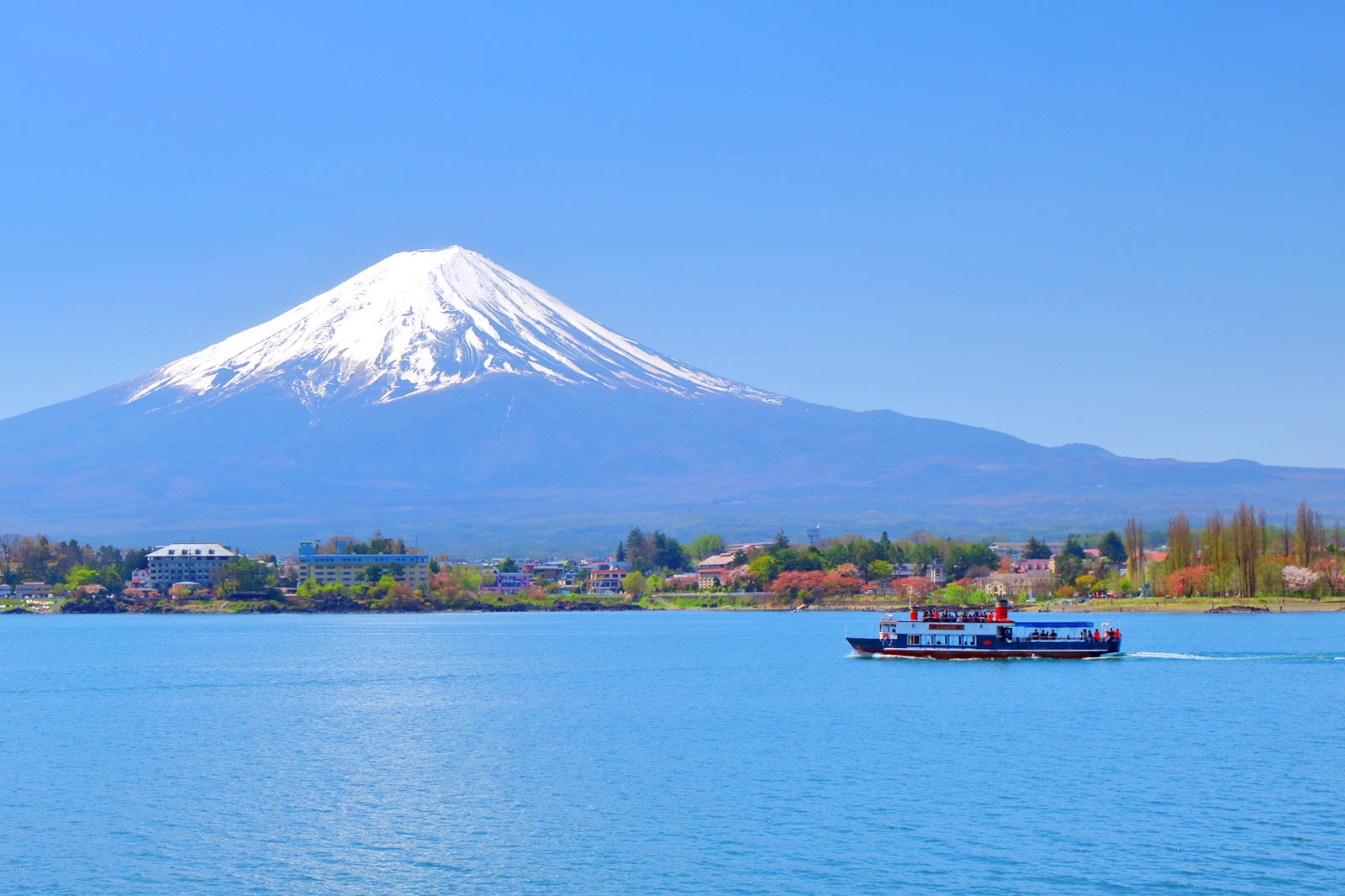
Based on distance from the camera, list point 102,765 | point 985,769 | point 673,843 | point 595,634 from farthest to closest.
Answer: point 595,634
point 102,765
point 985,769
point 673,843

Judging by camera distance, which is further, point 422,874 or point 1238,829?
point 1238,829

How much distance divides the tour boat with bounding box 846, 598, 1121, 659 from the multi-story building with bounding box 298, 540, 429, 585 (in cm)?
9221

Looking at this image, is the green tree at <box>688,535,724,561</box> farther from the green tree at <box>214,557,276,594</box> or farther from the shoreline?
the green tree at <box>214,557,276,594</box>

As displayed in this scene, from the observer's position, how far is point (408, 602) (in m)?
144

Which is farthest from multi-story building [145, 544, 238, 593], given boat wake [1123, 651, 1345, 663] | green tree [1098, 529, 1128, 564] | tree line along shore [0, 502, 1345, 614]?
boat wake [1123, 651, 1345, 663]

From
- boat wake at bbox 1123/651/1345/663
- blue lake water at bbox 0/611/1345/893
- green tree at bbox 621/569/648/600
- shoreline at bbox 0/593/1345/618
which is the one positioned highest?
green tree at bbox 621/569/648/600

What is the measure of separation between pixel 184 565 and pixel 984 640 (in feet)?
381

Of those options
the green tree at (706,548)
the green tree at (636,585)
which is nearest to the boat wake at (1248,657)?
the green tree at (636,585)

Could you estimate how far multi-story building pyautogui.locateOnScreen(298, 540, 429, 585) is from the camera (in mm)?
156250

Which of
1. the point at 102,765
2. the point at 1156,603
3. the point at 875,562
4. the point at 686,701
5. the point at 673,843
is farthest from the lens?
the point at 875,562

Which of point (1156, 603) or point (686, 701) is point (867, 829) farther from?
point (1156, 603)

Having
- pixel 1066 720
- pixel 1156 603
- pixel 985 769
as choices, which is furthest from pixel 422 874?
pixel 1156 603

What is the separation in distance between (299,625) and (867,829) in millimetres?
91419

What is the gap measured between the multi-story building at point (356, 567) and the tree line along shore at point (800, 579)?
63 cm
